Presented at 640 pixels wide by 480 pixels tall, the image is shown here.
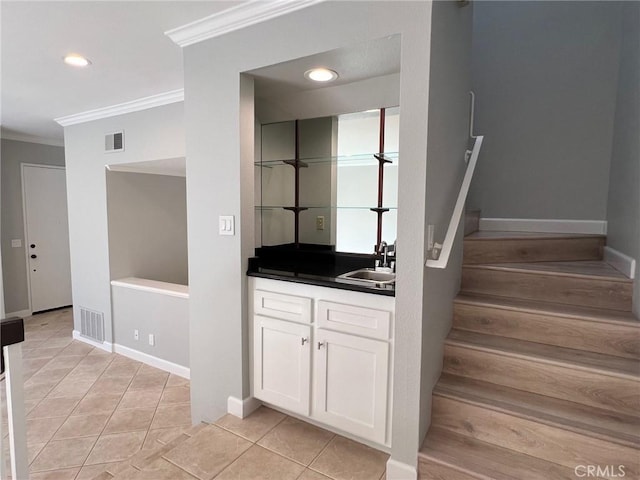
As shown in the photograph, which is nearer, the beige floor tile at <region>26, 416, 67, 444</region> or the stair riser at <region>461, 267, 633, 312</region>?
the stair riser at <region>461, 267, 633, 312</region>

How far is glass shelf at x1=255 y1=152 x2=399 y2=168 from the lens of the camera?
2.51 m

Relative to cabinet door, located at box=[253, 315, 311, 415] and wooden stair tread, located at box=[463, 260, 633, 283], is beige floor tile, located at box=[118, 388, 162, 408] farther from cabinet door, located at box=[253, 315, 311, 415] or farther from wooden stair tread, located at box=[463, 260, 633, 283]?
wooden stair tread, located at box=[463, 260, 633, 283]

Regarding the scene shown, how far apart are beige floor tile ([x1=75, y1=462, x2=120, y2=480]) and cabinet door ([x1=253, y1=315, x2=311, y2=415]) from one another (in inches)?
42.7

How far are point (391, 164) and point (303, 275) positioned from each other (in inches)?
39.6

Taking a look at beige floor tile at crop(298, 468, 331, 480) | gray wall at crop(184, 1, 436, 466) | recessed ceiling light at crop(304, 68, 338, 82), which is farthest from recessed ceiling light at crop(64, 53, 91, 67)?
beige floor tile at crop(298, 468, 331, 480)

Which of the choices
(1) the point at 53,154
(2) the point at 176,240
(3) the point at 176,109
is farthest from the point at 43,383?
(1) the point at 53,154

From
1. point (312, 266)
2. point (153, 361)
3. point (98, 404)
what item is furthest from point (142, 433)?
point (312, 266)

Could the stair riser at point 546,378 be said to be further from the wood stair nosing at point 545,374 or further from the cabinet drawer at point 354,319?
the cabinet drawer at point 354,319

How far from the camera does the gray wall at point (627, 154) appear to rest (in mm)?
2221

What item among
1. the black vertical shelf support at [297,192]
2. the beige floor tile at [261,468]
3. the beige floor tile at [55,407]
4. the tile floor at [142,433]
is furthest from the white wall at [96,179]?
the beige floor tile at [261,468]

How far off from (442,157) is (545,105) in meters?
2.08

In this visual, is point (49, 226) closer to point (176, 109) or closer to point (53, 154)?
point (53, 154)

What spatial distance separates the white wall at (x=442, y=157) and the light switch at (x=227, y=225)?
108 centimetres

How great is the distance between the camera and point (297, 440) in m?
2.10
